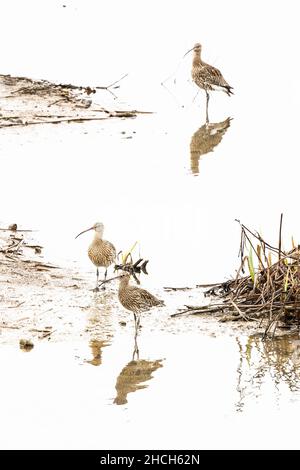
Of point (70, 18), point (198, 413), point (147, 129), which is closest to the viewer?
point (198, 413)

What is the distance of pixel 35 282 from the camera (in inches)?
475

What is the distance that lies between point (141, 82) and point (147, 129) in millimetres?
3155

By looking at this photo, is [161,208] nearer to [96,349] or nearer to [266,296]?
[266,296]

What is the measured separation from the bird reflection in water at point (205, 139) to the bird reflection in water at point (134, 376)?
6634 millimetres

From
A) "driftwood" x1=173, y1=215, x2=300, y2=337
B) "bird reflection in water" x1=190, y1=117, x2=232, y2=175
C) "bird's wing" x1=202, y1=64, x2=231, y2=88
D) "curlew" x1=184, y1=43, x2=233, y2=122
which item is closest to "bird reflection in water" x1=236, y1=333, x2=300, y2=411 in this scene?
"driftwood" x1=173, y1=215, x2=300, y2=337

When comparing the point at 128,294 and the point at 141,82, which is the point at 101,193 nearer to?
the point at 128,294

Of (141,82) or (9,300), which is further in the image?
(141,82)

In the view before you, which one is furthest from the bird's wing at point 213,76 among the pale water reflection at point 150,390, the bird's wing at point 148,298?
the pale water reflection at point 150,390

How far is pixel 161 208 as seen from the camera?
14.6 meters

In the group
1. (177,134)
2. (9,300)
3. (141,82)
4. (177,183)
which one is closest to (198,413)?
(9,300)

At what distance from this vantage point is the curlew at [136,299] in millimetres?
11008

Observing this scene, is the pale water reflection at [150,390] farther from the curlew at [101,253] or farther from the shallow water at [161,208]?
the curlew at [101,253]

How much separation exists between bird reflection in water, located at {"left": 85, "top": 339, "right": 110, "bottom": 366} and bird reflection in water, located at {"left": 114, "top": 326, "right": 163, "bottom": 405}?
27 cm
